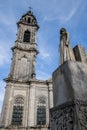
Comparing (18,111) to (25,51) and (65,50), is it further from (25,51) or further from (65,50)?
(65,50)

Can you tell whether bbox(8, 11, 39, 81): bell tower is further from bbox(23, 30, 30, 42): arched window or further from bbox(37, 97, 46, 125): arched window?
bbox(37, 97, 46, 125): arched window

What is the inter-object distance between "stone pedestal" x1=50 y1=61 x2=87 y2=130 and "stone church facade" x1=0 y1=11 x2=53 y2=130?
19.4m

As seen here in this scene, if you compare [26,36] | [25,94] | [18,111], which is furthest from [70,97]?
[26,36]

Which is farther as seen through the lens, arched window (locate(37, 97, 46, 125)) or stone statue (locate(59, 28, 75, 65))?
arched window (locate(37, 97, 46, 125))

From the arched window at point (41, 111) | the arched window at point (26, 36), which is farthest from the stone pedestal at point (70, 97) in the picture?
the arched window at point (26, 36)

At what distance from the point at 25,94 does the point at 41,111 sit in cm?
373

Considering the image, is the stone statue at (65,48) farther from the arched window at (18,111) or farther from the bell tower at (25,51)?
the bell tower at (25,51)

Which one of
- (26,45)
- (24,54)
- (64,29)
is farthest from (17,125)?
(64,29)

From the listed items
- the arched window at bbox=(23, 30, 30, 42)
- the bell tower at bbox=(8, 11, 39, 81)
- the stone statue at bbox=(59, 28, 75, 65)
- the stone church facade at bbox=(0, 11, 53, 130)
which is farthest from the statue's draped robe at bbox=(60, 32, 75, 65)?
the arched window at bbox=(23, 30, 30, 42)

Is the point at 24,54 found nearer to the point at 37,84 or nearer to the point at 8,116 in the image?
the point at 37,84

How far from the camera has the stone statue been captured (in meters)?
4.20

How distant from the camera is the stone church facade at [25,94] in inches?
864

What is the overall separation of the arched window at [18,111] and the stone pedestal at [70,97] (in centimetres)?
1980

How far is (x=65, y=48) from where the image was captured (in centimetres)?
446
